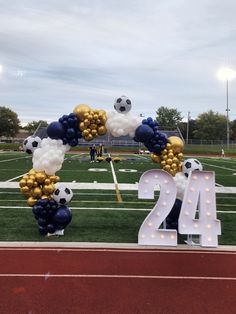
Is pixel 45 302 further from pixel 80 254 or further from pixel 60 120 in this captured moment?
pixel 60 120

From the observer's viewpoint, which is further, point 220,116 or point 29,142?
point 220,116

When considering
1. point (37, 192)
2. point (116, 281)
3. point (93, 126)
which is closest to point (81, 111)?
point (93, 126)

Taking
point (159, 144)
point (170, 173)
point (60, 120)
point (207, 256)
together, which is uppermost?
point (60, 120)

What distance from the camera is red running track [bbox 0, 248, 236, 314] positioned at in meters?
4.75

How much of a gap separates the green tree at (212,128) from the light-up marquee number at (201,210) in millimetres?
78115

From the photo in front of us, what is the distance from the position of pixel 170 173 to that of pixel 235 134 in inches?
3471

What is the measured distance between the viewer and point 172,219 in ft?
26.9

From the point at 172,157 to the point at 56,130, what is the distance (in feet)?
8.39

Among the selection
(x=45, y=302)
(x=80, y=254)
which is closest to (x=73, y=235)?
(x=80, y=254)

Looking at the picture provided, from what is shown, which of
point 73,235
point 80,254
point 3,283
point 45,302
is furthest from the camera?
point 73,235

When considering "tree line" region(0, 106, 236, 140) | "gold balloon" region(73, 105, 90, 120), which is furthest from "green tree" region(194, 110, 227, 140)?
"gold balloon" region(73, 105, 90, 120)

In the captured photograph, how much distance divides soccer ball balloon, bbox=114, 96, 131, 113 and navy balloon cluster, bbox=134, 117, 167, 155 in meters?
0.49

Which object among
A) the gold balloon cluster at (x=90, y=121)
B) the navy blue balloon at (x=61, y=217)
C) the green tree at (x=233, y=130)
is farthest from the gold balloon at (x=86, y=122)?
the green tree at (x=233, y=130)

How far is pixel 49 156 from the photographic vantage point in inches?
308
